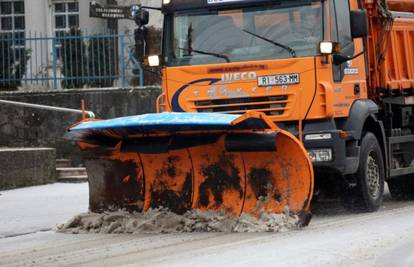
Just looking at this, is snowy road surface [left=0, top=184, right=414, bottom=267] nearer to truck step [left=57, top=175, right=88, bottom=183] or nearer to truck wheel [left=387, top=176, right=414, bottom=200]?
truck wheel [left=387, top=176, right=414, bottom=200]

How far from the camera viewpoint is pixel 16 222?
469 inches

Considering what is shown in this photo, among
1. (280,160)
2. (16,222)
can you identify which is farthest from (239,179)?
(16,222)

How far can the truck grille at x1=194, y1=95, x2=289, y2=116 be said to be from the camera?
1114 cm

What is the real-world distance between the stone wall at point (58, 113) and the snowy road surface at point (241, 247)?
6.40 m

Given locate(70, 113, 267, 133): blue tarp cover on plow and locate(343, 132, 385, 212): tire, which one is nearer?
locate(70, 113, 267, 133): blue tarp cover on plow

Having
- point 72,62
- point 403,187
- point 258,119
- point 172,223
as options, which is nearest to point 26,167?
point 72,62

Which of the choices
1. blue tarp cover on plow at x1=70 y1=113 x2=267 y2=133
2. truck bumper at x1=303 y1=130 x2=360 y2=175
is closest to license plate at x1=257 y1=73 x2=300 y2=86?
truck bumper at x1=303 y1=130 x2=360 y2=175

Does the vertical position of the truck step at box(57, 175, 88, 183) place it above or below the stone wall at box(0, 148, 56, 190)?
below

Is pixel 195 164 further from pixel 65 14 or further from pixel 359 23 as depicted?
pixel 65 14

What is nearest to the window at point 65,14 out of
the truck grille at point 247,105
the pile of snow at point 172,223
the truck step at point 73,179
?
the truck step at point 73,179

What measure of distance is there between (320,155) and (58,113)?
317 inches

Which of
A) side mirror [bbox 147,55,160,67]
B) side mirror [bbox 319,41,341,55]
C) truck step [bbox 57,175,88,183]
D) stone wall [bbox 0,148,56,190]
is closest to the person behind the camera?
side mirror [bbox 319,41,341,55]

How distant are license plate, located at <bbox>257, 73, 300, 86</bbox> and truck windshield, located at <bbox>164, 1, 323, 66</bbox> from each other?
270 mm

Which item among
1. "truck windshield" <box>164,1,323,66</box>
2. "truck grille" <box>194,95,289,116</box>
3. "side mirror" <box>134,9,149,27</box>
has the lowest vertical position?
"truck grille" <box>194,95,289,116</box>
